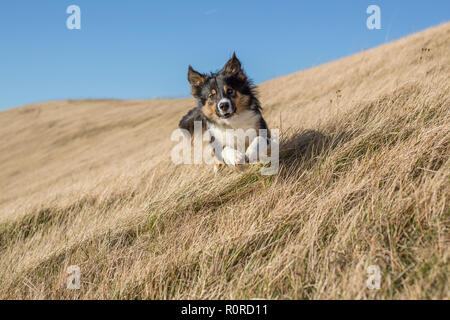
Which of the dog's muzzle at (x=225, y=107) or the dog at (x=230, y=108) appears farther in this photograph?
the dog at (x=230, y=108)

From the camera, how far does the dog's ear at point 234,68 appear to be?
5.38m

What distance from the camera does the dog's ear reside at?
538cm

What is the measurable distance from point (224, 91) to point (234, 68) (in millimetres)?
494

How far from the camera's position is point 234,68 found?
17.9 ft

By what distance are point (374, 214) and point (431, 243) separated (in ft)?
1.51
